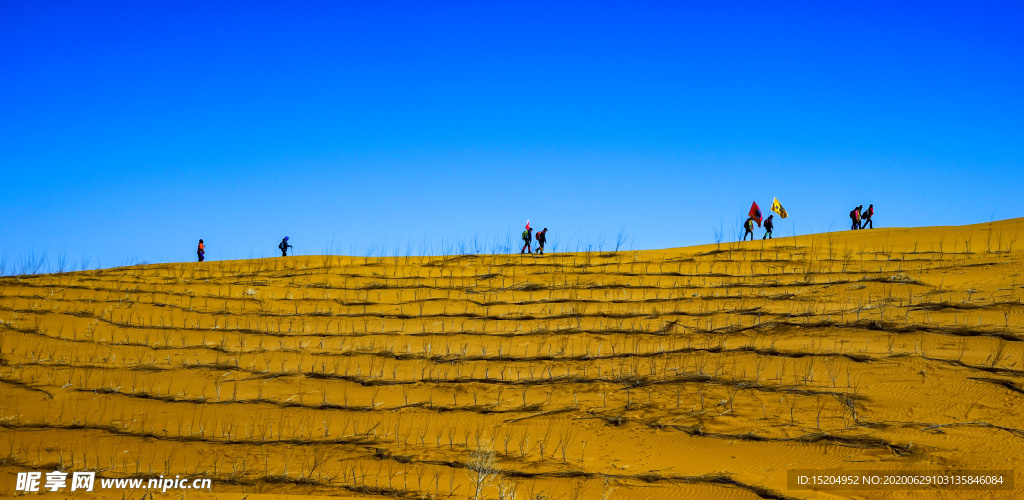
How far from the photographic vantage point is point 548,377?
16.6ft

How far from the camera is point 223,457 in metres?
4.30

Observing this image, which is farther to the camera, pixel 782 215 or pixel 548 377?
pixel 782 215

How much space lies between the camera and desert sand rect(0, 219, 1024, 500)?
146 inches

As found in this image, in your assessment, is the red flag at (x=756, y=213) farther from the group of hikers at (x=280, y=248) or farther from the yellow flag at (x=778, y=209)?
the group of hikers at (x=280, y=248)

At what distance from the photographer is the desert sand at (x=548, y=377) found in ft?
12.2

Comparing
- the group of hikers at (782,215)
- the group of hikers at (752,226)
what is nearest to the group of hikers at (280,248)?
the group of hikers at (752,226)

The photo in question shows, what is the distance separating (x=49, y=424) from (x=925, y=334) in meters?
6.45

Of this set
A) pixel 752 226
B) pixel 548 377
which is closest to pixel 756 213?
pixel 752 226

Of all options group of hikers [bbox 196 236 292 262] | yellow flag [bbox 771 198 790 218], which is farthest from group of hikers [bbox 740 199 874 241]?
group of hikers [bbox 196 236 292 262]

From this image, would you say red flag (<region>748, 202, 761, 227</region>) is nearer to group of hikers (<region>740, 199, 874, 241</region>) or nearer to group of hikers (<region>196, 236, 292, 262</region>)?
group of hikers (<region>740, 199, 874, 241</region>)

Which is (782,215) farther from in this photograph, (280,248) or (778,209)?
(280,248)

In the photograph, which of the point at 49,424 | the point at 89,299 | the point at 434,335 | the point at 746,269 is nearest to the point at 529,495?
the point at 434,335

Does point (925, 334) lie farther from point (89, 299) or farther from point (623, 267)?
point (89, 299)

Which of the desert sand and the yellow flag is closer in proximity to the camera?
the desert sand
